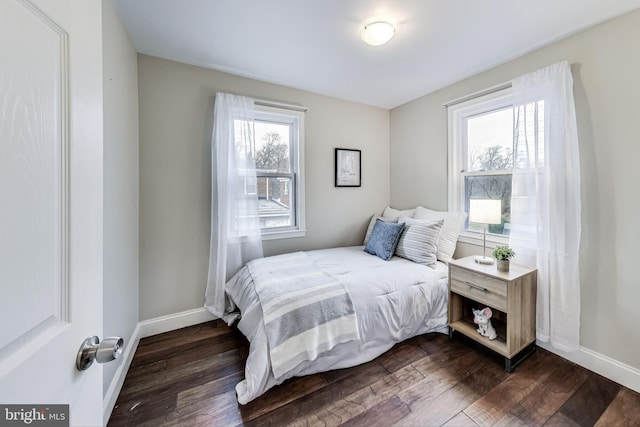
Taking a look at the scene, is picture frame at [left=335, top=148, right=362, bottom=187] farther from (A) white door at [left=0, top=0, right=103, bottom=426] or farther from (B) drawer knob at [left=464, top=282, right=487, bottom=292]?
(A) white door at [left=0, top=0, right=103, bottom=426]

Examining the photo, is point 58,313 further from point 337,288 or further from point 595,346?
point 595,346

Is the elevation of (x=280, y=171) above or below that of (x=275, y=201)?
above

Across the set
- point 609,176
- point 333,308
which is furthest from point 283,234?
point 609,176

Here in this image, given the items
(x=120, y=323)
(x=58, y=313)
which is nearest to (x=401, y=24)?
(x=58, y=313)

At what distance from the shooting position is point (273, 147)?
2.75 m

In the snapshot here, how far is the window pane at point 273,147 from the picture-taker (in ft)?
8.79

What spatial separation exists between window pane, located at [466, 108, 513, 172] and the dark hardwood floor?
5.48 feet

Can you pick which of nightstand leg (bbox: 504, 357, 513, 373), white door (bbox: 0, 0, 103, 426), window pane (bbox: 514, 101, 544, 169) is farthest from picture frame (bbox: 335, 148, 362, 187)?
white door (bbox: 0, 0, 103, 426)

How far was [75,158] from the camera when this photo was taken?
536 mm

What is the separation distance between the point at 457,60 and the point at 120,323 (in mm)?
3404

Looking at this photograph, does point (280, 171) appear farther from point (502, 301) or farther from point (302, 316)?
point (502, 301)

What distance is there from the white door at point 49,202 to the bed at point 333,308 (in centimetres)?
101
